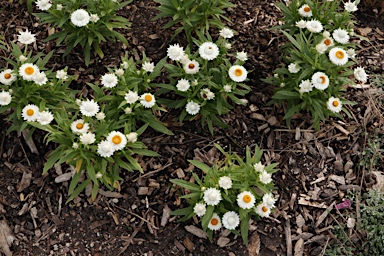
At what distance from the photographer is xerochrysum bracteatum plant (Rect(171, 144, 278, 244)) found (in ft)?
12.3

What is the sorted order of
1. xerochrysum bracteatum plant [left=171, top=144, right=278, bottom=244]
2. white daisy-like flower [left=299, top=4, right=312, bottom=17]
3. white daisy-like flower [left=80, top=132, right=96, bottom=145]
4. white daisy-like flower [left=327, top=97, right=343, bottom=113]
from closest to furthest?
white daisy-like flower [left=80, top=132, right=96, bottom=145] < xerochrysum bracteatum plant [left=171, top=144, right=278, bottom=244] < white daisy-like flower [left=327, top=97, right=343, bottom=113] < white daisy-like flower [left=299, top=4, right=312, bottom=17]

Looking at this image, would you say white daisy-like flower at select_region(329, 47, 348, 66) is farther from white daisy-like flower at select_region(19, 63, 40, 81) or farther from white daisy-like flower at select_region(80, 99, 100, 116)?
white daisy-like flower at select_region(19, 63, 40, 81)

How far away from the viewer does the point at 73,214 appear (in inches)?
167

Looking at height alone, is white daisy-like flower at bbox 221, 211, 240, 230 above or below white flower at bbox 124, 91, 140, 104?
below

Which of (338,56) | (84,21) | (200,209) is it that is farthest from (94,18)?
(338,56)

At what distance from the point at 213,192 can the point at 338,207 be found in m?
1.40

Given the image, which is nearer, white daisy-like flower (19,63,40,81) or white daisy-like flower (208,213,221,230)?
white daisy-like flower (208,213,221,230)

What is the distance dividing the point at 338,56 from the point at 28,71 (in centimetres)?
285

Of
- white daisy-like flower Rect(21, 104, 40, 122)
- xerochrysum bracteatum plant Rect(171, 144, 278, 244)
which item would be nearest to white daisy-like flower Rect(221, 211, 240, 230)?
xerochrysum bracteatum plant Rect(171, 144, 278, 244)

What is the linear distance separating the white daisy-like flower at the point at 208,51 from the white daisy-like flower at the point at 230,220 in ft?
4.82

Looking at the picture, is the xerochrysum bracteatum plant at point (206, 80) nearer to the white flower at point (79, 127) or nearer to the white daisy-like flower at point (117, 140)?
the white daisy-like flower at point (117, 140)

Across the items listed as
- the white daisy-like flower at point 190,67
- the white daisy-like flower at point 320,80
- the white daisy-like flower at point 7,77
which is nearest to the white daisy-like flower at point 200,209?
the white daisy-like flower at point 190,67

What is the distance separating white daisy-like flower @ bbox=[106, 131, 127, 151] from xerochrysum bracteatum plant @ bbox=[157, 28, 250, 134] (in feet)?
2.49

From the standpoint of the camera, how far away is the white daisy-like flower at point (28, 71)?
403 cm
